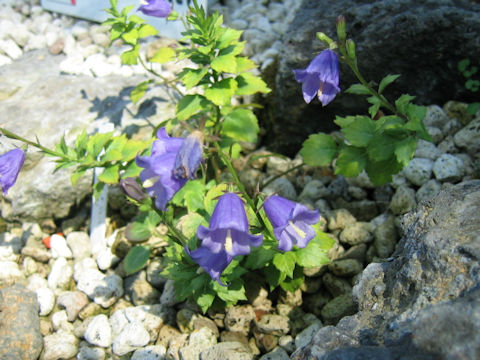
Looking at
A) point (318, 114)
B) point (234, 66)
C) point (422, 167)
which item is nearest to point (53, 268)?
point (234, 66)

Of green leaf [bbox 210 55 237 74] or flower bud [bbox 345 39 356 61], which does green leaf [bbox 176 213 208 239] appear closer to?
green leaf [bbox 210 55 237 74]

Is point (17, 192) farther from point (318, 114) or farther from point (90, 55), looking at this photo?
point (318, 114)

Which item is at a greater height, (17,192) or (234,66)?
(234,66)

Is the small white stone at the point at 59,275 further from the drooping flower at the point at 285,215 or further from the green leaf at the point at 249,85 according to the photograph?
the drooping flower at the point at 285,215

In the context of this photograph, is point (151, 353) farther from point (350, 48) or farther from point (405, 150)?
point (350, 48)

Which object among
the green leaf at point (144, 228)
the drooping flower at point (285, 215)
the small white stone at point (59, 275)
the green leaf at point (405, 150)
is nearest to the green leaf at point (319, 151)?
the green leaf at point (405, 150)
